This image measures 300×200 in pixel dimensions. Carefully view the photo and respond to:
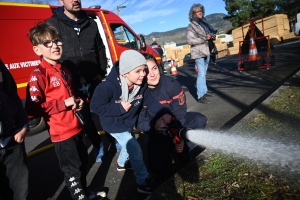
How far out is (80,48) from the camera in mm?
3285

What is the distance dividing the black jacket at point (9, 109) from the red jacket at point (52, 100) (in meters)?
0.09

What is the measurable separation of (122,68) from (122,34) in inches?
203

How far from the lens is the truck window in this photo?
6.90 m

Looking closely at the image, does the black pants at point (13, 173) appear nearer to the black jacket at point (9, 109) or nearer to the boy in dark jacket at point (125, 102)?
the black jacket at point (9, 109)

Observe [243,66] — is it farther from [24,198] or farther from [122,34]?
[24,198]

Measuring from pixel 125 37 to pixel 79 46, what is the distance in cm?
411

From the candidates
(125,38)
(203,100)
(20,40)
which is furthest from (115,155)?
(125,38)

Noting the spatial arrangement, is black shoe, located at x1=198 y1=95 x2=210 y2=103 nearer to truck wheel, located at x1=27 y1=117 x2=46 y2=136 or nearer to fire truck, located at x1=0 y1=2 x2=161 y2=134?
fire truck, located at x1=0 y1=2 x2=161 y2=134

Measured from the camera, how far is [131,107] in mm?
2514

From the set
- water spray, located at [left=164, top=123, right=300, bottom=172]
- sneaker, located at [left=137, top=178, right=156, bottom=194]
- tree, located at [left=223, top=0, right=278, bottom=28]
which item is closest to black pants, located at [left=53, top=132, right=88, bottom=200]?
sneaker, located at [left=137, top=178, right=156, bottom=194]

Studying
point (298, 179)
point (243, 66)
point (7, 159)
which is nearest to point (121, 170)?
point (7, 159)

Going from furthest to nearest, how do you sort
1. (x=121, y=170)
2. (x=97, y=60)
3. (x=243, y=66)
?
(x=243, y=66) < (x=97, y=60) < (x=121, y=170)

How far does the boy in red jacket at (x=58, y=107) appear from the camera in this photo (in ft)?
6.72

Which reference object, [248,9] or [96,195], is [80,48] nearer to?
[96,195]
